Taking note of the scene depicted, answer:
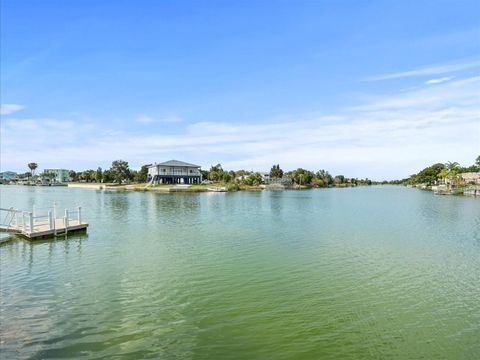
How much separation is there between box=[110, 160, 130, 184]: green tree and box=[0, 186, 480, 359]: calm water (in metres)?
142

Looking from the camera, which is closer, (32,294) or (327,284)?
(32,294)

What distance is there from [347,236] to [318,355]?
2160cm

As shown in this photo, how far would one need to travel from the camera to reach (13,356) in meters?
9.29

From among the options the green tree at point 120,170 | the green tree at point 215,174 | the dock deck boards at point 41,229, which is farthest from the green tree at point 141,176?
the dock deck boards at point 41,229

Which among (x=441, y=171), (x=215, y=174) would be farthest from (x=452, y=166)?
(x=215, y=174)

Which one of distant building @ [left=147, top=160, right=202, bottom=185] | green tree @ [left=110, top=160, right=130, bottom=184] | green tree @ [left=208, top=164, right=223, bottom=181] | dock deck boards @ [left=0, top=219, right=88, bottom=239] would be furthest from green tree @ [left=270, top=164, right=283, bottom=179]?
dock deck boards @ [left=0, top=219, right=88, bottom=239]

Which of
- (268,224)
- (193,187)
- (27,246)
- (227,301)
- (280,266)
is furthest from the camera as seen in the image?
(193,187)

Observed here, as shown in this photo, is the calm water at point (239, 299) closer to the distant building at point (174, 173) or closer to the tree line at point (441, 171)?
the distant building at point (174, 173)

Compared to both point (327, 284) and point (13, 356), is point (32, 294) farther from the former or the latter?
point (327, 284)

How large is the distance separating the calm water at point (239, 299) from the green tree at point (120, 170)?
14234 cm

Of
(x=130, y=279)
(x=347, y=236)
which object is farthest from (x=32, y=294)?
(x=347, y=236)

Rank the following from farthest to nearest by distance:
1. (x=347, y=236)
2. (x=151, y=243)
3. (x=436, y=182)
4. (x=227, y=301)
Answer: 1. (x=436, y=182)
2. (x=347, y=236)
3. (x=151, y=243)
4. (x=227, y=301)

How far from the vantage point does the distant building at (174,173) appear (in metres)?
137

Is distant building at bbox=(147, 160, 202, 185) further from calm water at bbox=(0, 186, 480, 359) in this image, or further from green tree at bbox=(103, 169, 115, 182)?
calm water at bbox=(0, 186, 480, 359)
